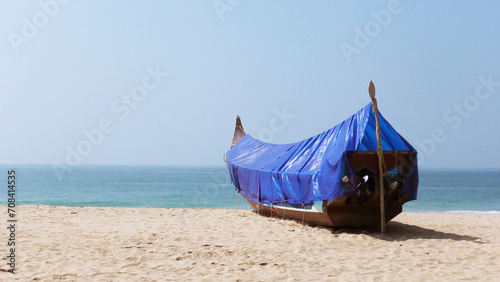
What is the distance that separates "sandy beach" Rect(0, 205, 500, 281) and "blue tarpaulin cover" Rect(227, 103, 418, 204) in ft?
3.06

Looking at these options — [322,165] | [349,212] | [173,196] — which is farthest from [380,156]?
[173,196]

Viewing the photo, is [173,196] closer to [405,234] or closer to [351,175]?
[405,234]

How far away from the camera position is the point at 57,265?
6.45 meters

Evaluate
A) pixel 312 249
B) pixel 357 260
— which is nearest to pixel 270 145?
pixel 312 249

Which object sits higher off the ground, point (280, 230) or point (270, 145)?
point (270, 145)

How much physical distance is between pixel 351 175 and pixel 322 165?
0.79 metres

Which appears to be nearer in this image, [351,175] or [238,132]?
[351,175]

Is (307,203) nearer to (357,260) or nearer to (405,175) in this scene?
(405,175)

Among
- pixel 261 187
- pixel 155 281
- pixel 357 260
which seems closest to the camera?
pixel 155 281

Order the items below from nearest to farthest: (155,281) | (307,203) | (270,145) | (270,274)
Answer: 1. (155,281)
2. (270,274)
3. (307,203)
4. (270,145)

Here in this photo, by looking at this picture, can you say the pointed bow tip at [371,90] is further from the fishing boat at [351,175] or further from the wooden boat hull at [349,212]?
the wooden boat hull at [349,212]

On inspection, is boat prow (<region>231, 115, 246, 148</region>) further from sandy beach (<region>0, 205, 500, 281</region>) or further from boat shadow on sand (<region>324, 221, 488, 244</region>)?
boat shadow on sand (<region>324, 221, 488, 244</region>)

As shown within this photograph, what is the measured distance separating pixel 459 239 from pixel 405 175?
1.76 meters

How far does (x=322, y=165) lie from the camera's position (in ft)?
32.0
